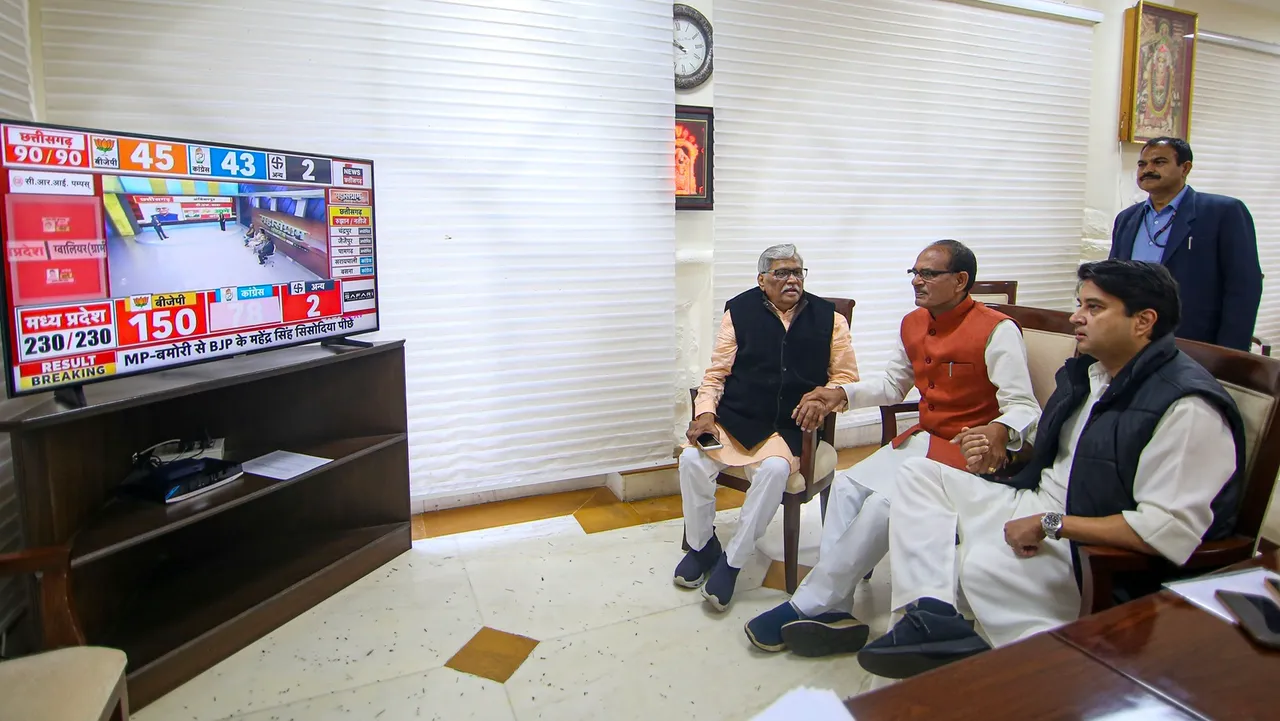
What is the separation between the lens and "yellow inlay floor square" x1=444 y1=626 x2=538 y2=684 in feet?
7.02

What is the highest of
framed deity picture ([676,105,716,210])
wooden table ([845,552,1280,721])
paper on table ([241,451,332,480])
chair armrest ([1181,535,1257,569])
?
framed deity picture ([676,105,716,210])

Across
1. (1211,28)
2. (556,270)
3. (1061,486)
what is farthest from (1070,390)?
(1211,28)

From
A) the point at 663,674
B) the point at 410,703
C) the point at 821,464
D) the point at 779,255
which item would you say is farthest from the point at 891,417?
the point at 410,703

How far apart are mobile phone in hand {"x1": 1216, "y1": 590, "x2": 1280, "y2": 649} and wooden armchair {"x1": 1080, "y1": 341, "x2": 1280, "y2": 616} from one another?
0.29 metres

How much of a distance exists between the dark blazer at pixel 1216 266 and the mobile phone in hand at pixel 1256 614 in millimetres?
2131

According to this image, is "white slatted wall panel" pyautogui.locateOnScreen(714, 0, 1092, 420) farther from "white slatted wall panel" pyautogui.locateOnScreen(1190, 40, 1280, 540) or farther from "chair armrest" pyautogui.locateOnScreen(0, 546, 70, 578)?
"chair armrest" pyautogui.locateOnScreen(0, 546, 70, 578)

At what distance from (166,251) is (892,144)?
354 cm

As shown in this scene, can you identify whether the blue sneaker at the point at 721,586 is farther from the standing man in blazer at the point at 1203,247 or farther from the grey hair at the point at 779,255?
the standing man in blazer at the point at 1203,247

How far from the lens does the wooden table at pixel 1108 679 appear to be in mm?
1002

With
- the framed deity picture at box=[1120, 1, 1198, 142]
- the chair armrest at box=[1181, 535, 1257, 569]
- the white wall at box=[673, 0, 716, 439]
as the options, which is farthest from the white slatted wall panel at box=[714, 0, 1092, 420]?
the chair armrest at box=[1181, 535, 1257, 569]

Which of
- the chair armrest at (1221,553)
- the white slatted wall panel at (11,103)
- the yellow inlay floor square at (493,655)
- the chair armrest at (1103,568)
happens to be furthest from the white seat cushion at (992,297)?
the white slatted wall panel at (11,103)

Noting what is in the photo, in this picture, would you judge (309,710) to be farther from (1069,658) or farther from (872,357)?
(872,357)

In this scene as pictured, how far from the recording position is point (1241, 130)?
17.2ft

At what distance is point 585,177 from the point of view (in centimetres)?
333
